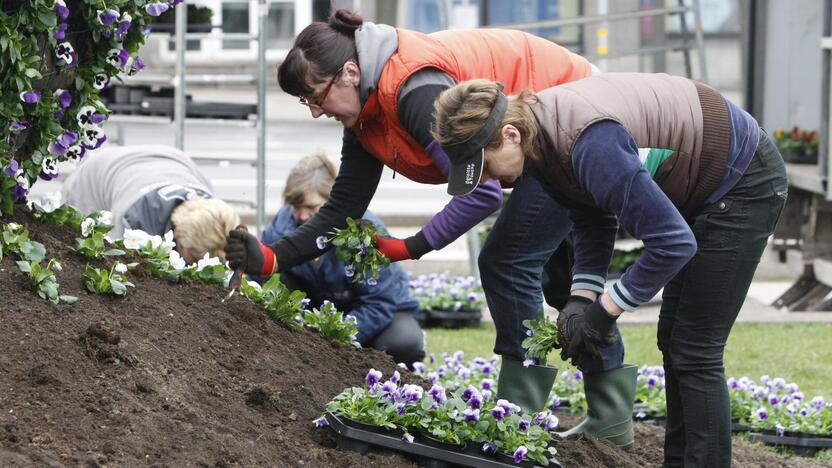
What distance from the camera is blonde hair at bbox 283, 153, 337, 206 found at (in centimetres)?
550

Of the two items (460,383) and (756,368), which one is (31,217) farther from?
(756,368)

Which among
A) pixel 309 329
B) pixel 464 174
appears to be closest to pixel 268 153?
pixel 309 329

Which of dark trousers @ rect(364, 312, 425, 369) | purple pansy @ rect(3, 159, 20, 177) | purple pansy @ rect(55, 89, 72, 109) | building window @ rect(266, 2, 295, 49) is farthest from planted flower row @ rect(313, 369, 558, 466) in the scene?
building window @ rect(266, 2, 295, 49)

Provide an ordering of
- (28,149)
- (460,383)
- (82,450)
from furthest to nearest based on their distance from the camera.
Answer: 1. (460,383)
2. (28,149)
3. (82,450)

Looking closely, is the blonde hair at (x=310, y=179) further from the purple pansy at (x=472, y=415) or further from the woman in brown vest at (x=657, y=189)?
the purple pansy at (x=472, y=415)

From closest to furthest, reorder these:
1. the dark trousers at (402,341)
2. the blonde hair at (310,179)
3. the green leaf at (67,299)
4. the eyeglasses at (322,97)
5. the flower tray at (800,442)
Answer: the green leaf at (67,299)
the eyeglasses at (322,97)
the flower tray at (800,442)
the blonde hair at (310,179)
the dark trousers at (402,341)

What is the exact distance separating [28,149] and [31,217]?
0.27 meters

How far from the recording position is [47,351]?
120 inches

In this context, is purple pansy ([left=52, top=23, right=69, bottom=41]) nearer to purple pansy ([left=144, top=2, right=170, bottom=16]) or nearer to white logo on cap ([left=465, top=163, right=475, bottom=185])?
purple pansy ([left=144, top=2, right=170, bottom=16])

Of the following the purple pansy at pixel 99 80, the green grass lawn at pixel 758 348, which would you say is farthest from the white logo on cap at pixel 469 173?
the green grass lawn at pixel 758 348

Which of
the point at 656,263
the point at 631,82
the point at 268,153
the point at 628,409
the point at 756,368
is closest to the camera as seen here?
the point at 656,263

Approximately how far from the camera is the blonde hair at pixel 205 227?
4.93 meters

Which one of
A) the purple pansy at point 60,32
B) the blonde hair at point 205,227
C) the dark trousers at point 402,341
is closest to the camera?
the purple pansy at point 60,32

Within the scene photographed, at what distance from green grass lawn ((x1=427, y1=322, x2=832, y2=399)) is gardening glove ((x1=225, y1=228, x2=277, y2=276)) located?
2.64 meters
